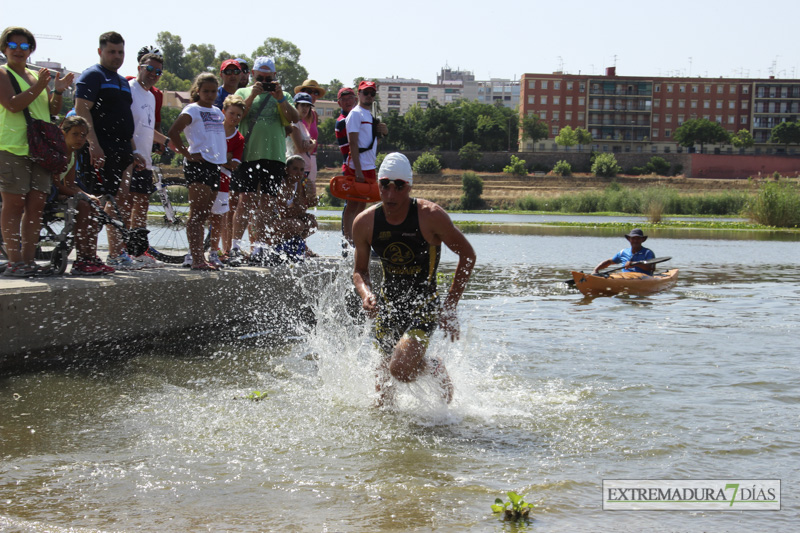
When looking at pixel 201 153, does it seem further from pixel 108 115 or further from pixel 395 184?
pixel 395 184

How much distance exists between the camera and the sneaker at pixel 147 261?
355 inches

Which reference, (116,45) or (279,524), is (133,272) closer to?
(116,45)

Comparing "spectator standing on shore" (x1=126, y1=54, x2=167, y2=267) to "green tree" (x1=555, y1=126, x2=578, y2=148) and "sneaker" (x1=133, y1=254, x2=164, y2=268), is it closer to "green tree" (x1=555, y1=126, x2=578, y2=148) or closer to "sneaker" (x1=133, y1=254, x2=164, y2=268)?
"sneaker" (x1=133, y1=254, x2=164, y2=268)

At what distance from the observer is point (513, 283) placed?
16766 mm

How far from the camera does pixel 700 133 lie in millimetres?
142500

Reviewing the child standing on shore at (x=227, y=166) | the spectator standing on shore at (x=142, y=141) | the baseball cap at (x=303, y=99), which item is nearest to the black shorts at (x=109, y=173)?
the spectator standing on shore at (x=142, y=141)

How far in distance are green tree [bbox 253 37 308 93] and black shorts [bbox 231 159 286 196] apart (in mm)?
154121

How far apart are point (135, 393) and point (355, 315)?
14.0 feet

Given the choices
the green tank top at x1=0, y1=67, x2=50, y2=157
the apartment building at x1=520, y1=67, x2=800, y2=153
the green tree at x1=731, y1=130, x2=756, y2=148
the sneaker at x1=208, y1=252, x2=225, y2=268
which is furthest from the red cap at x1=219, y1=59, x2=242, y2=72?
the apartment building at x1=520, y1=67, x2=800, y2=153

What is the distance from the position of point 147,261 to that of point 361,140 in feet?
10.4

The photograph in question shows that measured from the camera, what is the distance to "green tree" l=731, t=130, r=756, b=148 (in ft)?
467

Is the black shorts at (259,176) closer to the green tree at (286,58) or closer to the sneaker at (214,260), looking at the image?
the sneaker at (214,260)

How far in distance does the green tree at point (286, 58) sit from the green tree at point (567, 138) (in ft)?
173

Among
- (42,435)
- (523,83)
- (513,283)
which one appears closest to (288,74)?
(523,83)
